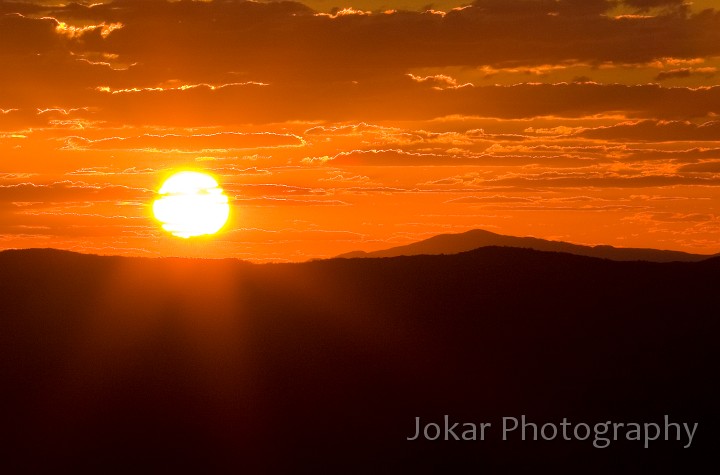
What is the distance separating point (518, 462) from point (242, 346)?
11.8 m

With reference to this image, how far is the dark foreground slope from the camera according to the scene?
32.9 metres

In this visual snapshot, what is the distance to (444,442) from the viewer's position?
3322 cm

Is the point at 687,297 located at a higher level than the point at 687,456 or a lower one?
higher

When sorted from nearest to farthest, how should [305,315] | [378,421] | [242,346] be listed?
[378,421] → [242,346] → [305,315]

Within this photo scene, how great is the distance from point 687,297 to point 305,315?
48.0 ft

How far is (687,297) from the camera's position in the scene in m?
43.7

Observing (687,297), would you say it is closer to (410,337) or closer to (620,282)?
(620,282)

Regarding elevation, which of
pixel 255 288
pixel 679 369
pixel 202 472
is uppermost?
pixel 255 288

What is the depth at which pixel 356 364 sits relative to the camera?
125 ft

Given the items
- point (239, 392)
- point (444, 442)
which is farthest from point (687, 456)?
point (239, 392)

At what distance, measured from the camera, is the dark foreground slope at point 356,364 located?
3288 cm

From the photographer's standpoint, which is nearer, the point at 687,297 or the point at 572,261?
the point at 687,297

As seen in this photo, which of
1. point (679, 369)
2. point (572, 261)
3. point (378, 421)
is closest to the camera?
point (378, 421)

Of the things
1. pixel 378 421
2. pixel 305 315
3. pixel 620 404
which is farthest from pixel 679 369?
pixel 305 315
